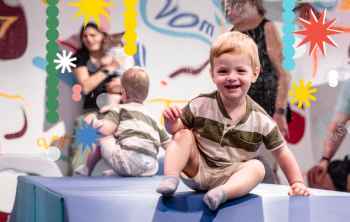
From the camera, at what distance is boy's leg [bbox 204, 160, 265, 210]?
100 centimetres

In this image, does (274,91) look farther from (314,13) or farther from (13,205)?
(13,205)

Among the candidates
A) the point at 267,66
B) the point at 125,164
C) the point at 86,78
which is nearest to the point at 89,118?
the point at 86,78

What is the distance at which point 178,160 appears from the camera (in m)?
1.09

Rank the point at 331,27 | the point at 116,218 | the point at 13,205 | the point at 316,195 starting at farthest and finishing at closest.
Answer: the point at 331,27
the point at 13,205
the point at 316,195
the point at 116,218

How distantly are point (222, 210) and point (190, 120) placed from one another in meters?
0.29

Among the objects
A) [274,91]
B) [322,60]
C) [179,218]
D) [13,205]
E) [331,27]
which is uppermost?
[331,27]

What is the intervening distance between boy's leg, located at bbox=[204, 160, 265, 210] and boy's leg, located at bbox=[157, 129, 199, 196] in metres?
0.10

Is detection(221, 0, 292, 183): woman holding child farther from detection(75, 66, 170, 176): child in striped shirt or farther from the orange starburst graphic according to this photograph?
detection(75, 66, 170, 176): child in striped shirt

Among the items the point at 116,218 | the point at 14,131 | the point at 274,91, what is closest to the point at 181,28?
the point at 274,91

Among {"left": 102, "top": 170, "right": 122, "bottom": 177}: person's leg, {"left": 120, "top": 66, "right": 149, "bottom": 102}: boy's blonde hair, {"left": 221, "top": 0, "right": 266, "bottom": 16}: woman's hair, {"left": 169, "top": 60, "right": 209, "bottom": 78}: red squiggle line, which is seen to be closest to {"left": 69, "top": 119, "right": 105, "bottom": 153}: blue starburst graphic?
{"left": 102, "top": 170, "right": 122, "bottom": 177}: person's leg

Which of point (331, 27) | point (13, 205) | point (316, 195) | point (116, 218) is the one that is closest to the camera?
point (116, 218)

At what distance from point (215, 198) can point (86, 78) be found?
3.84 ft

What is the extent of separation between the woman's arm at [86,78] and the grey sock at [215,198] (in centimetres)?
112

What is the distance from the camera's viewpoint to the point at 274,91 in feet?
6.78
